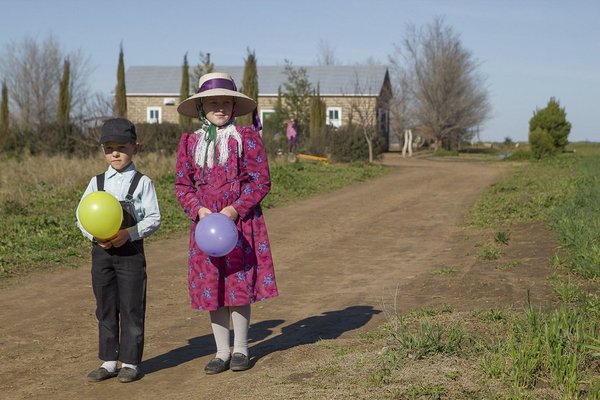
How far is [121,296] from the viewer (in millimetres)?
5227

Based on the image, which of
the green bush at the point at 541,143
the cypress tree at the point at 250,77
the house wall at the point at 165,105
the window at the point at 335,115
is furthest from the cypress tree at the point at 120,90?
the window at the point at 335,115

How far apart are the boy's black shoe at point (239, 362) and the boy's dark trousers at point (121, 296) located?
611 mm

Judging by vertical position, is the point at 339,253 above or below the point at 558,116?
below

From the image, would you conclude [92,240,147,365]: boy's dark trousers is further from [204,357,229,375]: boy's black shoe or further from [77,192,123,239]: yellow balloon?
[204,357,229,375]: boy's black shoe

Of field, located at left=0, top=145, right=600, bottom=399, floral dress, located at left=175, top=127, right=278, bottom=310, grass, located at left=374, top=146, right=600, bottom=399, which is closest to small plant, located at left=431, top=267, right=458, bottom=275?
field, located at left=0, top=145, right=600, bottom=399

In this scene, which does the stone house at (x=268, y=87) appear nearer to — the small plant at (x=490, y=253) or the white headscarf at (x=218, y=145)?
the small plant at (x=490, y=253)

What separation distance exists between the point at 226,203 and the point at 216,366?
1077 mm

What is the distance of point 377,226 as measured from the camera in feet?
46.7

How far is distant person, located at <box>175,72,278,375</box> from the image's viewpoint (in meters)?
5.35

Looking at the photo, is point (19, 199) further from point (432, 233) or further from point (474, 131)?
point (474, 131)

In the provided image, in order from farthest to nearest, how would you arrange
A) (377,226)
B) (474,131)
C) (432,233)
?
(474,131), (377,226), (432,233)

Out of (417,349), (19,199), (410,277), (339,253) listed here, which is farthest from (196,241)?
(19,199)

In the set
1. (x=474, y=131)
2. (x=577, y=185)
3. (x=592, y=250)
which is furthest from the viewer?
(x=474, y=131)

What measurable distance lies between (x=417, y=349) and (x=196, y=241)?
151cm
